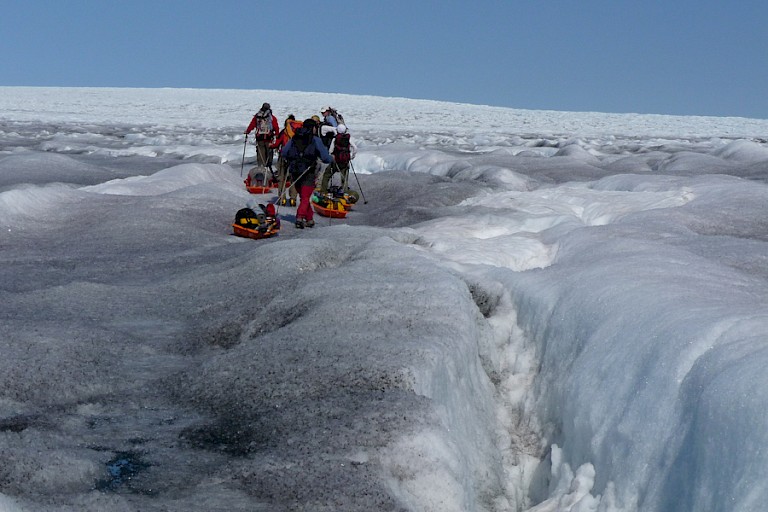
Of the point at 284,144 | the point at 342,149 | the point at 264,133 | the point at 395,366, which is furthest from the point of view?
the point at 264,133

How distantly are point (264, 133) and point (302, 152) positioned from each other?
19.4 ft

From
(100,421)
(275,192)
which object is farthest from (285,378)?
(275,192)

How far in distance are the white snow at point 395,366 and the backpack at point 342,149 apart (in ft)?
19.3

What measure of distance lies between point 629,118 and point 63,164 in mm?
63177

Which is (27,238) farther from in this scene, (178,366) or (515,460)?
(515,460)

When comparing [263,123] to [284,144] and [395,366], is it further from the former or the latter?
[395,366]

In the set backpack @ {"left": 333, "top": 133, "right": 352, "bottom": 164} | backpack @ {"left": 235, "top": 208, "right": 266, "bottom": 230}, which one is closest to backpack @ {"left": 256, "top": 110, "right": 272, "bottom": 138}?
backpack @ {"left": 333, "top": 133, "right": 352, "bottom": 164}

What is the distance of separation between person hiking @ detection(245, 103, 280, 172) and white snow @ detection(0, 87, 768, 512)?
7794 mm

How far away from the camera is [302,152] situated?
50.8 feet

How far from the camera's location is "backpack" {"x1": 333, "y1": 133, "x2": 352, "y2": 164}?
18969 millimetres

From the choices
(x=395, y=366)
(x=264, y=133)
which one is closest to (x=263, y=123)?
(x=264, y=133)

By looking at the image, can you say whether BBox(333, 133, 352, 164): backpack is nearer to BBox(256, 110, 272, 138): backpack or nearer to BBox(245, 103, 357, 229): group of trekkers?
BBox(245, 103, 357, 229): group of trekkers

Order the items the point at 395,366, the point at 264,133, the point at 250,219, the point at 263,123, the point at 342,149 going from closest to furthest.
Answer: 1. the point at 395,366
2. the point at 250,219
3. the point at 342,149
4. the point at 264,133
5. the point at 263,123

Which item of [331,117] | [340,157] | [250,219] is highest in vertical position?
[331,117]
